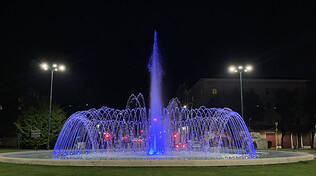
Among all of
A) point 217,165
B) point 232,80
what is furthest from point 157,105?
point 232,80

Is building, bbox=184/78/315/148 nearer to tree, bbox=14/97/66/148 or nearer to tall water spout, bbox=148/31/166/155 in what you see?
tall water spout, bbox=148/31/166/155

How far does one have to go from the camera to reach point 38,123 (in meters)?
34.8

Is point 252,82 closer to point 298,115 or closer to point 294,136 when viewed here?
point 298,115

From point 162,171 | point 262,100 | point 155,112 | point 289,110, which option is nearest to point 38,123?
point 155,112

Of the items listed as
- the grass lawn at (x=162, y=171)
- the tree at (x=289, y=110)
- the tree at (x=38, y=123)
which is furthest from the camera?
the tree at (x=289, y=110)

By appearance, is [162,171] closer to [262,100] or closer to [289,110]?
[289,110]

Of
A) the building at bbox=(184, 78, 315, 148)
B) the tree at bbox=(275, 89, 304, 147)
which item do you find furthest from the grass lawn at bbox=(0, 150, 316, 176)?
the tree at bbox=(275, 89, 304, 147)

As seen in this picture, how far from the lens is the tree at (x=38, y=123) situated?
34.6 m

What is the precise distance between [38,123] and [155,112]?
1959 cm

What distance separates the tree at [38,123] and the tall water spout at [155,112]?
A: 57.1 feet

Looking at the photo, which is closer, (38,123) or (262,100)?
(38,123)

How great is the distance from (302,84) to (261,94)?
465 inches

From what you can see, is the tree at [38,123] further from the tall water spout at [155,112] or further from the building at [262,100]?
the building at [262,100]

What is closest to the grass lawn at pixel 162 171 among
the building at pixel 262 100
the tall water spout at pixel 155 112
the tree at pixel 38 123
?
the tall water spout at pixel 155 112
